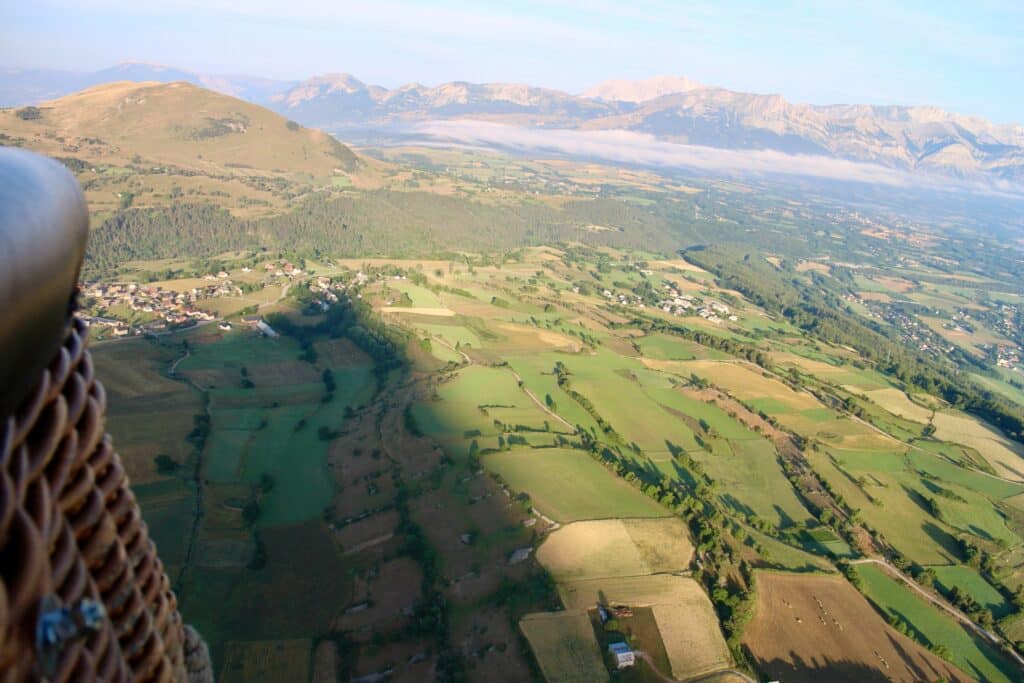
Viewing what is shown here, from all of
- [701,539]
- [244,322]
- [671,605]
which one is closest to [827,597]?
[701,539]

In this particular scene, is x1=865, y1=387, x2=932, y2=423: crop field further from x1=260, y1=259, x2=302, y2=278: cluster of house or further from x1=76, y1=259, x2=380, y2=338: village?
x1=260, y1=259, x2=302, y2=278: cluster of house

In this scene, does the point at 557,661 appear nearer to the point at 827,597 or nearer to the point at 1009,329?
the point at 827,597

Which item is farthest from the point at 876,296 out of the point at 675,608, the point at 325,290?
the point at 675,608

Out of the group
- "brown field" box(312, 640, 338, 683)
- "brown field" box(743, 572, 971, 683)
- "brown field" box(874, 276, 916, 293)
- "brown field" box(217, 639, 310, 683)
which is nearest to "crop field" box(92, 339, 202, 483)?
"brown field" box(217, 639, 310, 683)

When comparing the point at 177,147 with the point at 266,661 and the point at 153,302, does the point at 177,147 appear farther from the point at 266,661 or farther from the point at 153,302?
the point at 266,661

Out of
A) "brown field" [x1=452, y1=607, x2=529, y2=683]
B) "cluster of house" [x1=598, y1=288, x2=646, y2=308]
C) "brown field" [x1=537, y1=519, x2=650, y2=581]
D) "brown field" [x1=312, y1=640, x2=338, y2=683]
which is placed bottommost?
"cluster of house" [x1=598, y1=288, x2=646, y2=308]

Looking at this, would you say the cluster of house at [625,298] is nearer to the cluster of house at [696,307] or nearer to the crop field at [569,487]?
the cluster of house at [696,307]
